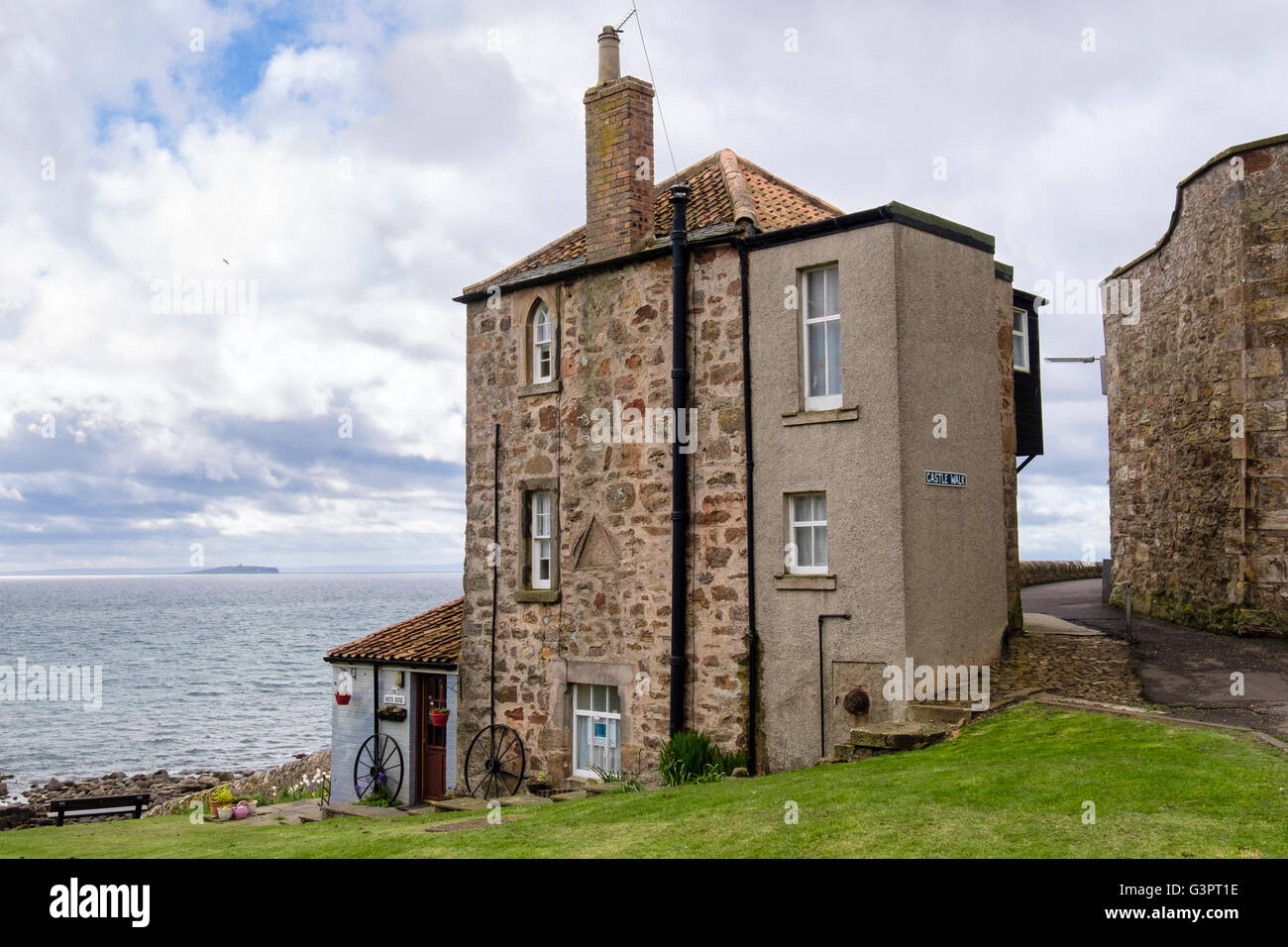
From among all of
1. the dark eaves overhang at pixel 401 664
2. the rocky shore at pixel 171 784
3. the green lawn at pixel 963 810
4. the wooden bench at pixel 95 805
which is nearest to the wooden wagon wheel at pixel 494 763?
the dark eaves overhang at pixel 401 664

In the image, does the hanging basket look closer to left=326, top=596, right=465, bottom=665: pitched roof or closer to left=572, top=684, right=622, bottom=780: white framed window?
left=326, top=596, right=465, bottom=665: pitched roof

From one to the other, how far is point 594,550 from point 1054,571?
2281 centimetres

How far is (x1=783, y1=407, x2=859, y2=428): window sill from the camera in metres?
16.8

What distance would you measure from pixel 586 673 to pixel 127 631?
368 feet

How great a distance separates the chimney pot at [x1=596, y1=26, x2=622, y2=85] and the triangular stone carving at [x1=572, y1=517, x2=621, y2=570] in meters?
7.59

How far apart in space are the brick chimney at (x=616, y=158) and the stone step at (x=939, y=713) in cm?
862

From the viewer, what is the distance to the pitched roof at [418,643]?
894 inches

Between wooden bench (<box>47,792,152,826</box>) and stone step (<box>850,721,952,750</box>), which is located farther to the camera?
wooden bench (<box>47,792,152,826</box>)

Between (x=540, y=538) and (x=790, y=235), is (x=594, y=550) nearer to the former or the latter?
(x=540, y=538)

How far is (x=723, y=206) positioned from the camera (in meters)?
19.1

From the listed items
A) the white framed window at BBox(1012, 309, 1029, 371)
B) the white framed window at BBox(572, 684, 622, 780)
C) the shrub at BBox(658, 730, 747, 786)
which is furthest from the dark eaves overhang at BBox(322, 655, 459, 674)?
the white framed window at BBox(1012, 309, 1029, 371)

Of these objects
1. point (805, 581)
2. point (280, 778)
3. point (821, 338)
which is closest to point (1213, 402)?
point (821, 338)

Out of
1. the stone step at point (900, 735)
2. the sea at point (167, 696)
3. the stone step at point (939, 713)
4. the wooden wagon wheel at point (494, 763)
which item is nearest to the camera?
the stone step at point (900, 735)

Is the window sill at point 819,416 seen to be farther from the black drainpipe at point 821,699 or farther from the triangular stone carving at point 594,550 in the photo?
the triangular stone carving at point 594,550
